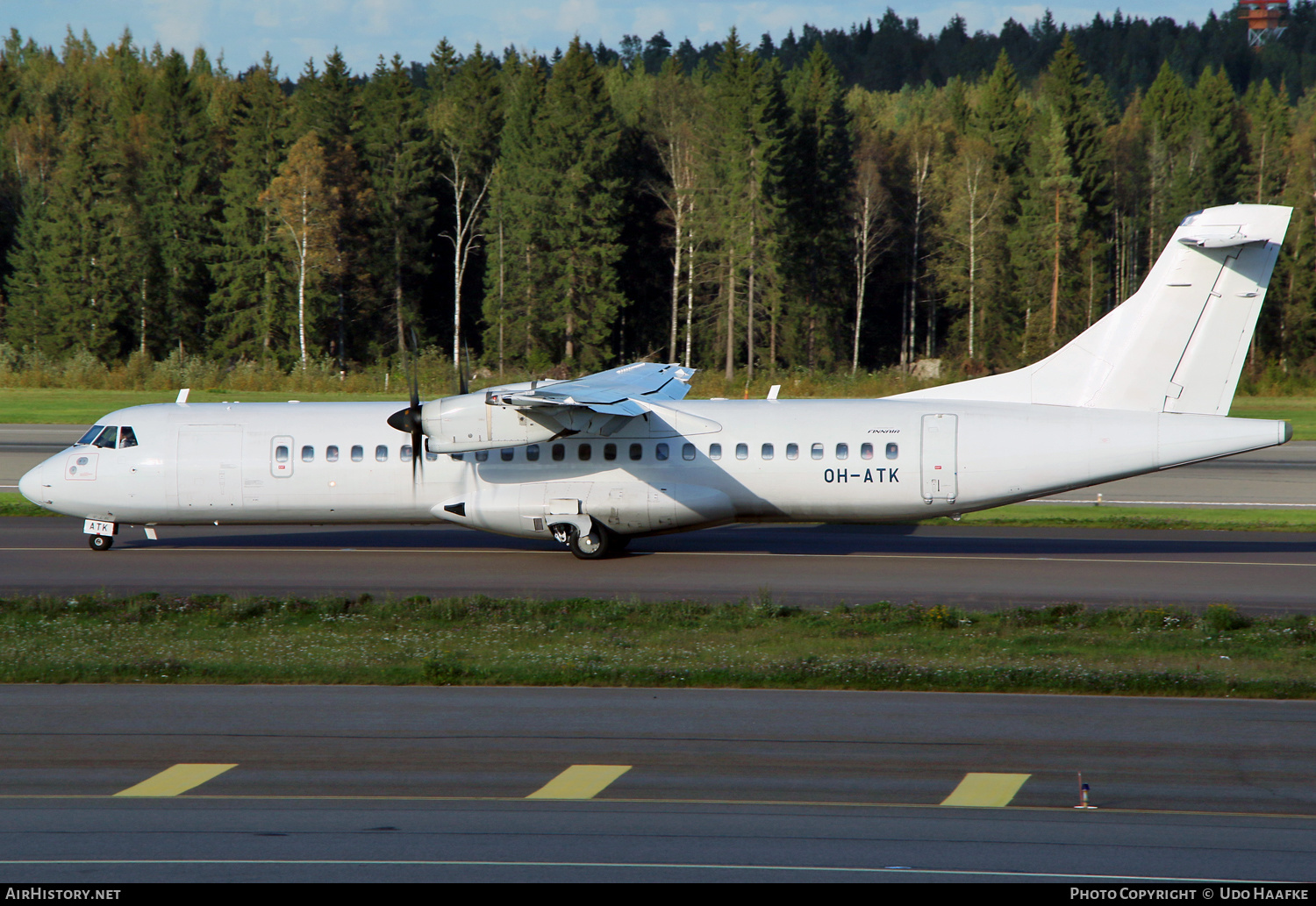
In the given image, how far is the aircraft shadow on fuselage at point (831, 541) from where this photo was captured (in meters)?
21.9

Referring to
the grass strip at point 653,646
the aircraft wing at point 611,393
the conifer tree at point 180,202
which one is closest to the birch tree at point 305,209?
the conifer tree at point 180,202

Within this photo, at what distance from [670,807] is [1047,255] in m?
Result: 70.3

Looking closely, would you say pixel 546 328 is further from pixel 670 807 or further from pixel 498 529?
pixel 670 807

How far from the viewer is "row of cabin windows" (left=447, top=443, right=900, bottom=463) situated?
67.2 feet

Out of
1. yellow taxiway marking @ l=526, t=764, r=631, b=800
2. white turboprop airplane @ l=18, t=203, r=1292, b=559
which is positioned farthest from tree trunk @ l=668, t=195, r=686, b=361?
yellow taxiway marking @ l=526, t=764, r=631, b=800

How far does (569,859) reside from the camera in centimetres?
739

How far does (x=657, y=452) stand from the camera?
824 inches

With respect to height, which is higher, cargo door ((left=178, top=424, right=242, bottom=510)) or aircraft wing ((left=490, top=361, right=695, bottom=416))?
aircraft wing ((left=490, top=361, right=695, bottom=416))

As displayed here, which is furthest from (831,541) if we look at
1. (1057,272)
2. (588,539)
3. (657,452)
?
(1057,272)

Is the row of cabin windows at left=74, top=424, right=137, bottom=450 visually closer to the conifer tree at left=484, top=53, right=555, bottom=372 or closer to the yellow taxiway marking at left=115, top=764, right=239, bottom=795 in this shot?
the yellow taxiway marking at left=115, top=764, right=239, bottom=795

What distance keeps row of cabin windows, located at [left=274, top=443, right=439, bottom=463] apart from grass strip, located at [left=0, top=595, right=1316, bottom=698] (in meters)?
4.62

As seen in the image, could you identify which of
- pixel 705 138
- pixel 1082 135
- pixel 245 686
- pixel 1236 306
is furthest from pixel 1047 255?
pixel 245 686

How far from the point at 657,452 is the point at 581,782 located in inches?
474

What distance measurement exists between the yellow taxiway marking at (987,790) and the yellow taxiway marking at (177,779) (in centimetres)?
574
